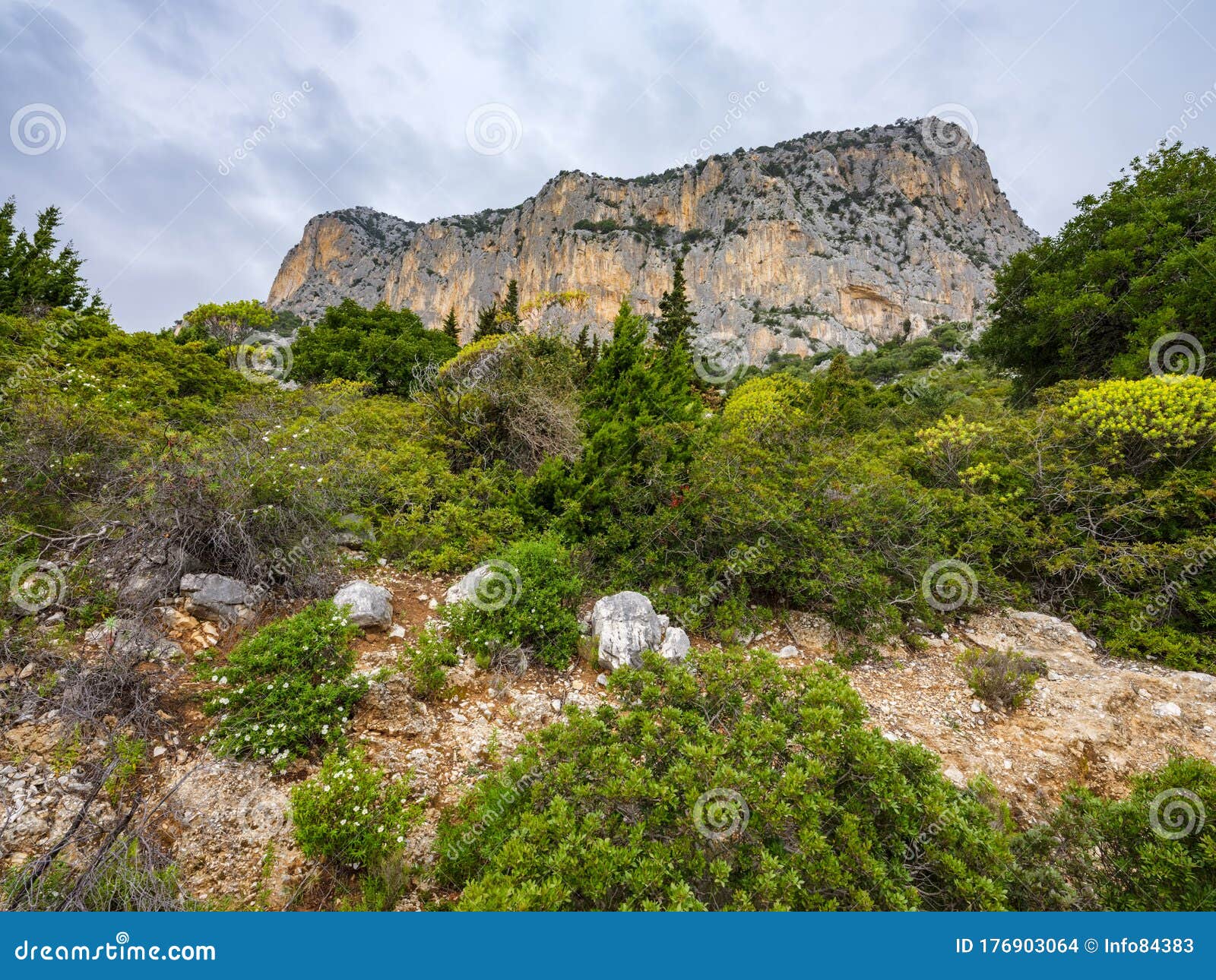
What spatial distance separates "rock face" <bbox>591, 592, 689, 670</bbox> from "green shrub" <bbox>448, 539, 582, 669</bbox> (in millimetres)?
299

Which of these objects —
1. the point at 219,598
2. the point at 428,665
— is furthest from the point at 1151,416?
the point at 219,598

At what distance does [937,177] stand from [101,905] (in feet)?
328

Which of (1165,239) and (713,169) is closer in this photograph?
(1165,239)

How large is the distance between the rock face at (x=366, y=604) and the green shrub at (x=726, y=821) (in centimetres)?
224

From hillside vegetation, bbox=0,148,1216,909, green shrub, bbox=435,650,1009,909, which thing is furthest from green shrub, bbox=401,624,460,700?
green shrub, bbox=435,650,1009,909

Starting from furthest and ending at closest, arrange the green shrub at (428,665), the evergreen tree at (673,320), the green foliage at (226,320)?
1. the green foliage at (226,320)
2. the evergreen tree at (673,320)
3. the green shrub at (428,665)

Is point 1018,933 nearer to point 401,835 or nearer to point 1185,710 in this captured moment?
point 401,835

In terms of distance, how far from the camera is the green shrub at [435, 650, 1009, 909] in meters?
1.89

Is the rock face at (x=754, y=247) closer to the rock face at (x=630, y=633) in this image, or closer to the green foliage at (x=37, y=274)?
the green foliage at (x=37, y=274)

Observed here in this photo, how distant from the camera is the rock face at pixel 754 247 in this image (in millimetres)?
62000

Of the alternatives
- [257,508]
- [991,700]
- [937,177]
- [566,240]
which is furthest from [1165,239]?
[937,177]

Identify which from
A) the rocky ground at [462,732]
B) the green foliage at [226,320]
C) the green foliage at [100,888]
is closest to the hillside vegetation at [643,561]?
the green foliage at [100,888]

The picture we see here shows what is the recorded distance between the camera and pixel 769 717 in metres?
2.79

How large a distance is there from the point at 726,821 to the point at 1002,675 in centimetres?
401
